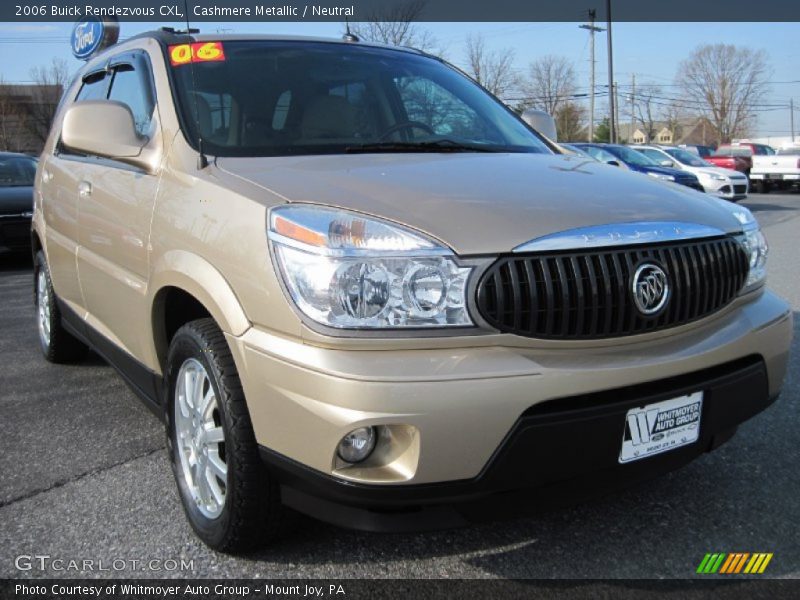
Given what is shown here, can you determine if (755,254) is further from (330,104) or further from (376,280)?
(330,104)

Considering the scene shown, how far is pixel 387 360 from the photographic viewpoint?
1922 mm

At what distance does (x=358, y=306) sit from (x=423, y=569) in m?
0.95

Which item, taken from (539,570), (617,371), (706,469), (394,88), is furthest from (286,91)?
(706,469)

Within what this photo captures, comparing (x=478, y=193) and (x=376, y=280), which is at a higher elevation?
(x=478, y=193)

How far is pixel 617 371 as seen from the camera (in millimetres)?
2064

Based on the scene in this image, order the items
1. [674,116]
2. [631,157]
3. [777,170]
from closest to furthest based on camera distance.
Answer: [631,157]
[777,170]
[674,116]

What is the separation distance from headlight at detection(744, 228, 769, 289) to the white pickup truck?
949 inches

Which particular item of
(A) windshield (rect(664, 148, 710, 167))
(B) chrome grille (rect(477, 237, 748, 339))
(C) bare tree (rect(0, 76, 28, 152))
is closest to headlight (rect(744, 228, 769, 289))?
(B) chrome grille (rect(477, 237, 748, 339))

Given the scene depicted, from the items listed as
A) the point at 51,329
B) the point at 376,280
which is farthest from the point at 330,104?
the point at 51,329

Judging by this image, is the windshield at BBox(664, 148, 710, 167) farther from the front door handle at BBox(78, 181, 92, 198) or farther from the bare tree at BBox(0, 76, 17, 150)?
the bare tree at BBox(0, 76, 17, 150)

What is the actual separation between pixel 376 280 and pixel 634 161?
14.2m

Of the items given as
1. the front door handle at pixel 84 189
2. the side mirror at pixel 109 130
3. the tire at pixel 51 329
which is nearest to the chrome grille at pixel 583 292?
the side mirror at pixel 109 130

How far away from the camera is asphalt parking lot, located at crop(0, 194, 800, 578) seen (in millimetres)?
2391

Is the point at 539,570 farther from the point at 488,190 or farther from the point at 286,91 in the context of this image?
the point at 286,91
